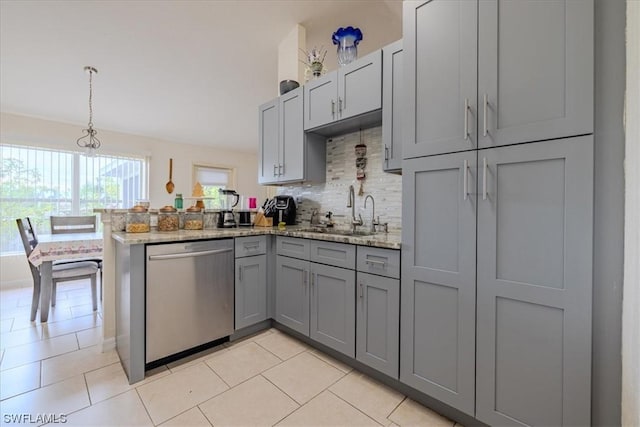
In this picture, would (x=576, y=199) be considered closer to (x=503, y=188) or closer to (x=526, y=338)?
(x=503, y=188)

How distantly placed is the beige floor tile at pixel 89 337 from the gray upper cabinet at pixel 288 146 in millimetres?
1986

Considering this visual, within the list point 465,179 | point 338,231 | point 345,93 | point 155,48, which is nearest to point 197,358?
point 338,231

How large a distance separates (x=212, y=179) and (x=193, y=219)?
4.44m

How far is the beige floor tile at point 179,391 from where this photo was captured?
4.77ft

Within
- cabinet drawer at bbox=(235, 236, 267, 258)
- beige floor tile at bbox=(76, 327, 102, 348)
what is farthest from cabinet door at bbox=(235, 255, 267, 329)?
beige floor tile at bbox=(76, 327, 102, 348)

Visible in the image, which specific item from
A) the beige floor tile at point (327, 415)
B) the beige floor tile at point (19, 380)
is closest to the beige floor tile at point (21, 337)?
the beige floor tile at point (19, 380)

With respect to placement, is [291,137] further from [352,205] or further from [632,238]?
[632,238]

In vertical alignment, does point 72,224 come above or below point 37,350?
above

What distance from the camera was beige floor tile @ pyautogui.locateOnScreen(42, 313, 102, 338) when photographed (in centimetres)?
236

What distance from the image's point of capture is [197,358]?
197 centimetres

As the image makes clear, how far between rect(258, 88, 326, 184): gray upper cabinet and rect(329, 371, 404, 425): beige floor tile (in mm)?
1623

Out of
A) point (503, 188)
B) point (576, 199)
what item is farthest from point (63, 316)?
point (576, 199)

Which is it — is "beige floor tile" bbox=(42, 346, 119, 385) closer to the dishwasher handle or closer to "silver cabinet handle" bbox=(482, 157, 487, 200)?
the dishwasher handle

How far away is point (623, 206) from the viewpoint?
0.96 m
